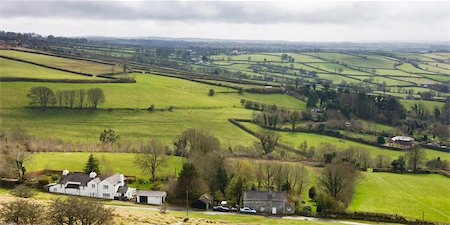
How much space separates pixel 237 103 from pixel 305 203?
2267 inches

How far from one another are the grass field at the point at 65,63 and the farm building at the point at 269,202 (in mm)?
82206

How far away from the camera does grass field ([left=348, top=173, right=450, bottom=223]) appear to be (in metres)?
54.7

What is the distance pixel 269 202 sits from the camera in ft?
178

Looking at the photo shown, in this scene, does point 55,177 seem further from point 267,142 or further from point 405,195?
point 405,195

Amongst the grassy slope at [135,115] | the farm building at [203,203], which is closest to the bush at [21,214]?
the farm building at [203,203]

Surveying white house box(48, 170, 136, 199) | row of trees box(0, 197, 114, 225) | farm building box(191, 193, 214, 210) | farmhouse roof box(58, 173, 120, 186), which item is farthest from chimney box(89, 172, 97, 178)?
row of trees box(0, 197, 114, 225)

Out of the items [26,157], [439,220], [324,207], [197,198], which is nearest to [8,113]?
[26,157]

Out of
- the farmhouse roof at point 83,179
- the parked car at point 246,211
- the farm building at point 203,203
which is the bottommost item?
the parked car at point 246,211

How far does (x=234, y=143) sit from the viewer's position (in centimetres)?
8319

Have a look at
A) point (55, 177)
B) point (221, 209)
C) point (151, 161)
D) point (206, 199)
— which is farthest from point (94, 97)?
point (221, 209)

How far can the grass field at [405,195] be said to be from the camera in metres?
54.7

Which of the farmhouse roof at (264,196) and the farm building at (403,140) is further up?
the farmhouse roof at (264,196)

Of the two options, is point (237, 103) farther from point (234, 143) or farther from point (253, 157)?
point (253, 157)

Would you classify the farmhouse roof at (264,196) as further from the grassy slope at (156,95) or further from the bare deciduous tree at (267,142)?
the grassy slope at (156,95)
